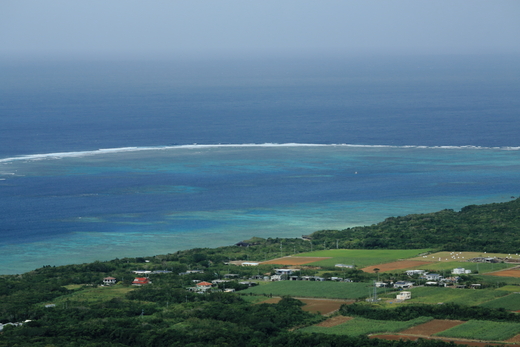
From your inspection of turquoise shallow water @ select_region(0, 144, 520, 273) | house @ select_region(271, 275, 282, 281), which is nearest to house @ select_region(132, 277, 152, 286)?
house @ select_region(271, 275, 282, 281)

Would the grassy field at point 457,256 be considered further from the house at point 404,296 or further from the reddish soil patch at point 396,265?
the house at point 404,296

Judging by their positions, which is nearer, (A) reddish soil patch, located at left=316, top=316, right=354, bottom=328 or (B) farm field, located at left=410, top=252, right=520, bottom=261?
(A) reddish soil patch, located at left=316, top=316, right=354, bottom=328

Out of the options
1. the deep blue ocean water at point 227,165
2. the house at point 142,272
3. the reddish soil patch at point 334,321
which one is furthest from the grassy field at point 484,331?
the deep blue ocean water at point 227,165

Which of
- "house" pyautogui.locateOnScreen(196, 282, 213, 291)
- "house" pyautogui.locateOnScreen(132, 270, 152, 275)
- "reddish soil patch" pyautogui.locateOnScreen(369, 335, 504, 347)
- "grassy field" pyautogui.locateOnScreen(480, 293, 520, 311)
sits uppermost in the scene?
"house" pyautogui.locateOnScreen(132, 270, 152, 275)

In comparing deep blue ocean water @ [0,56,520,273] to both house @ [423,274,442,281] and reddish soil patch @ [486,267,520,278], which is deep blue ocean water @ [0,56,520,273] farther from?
reddish soil patch @ [486,267,520,278]

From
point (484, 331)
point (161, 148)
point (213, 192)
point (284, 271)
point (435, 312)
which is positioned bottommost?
point (484, 331)

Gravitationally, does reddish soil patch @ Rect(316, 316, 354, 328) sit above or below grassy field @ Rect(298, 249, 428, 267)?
below

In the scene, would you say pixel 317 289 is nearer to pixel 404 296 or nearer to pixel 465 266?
pixel 404 296

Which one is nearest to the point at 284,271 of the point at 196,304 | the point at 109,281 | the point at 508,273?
the point at 196,304
